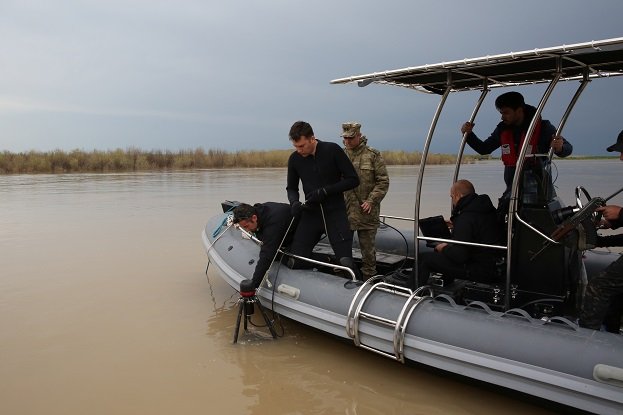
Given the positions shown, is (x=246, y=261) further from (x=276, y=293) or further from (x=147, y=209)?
(x=147, y=209)

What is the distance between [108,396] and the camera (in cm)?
329

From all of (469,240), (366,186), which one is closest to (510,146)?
(469,240)

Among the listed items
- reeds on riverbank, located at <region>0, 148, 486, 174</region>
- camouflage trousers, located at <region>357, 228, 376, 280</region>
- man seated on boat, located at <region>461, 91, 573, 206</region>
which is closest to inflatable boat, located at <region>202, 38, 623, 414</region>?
man seated on boat, located at <region>461, 91, 573, 206</region>

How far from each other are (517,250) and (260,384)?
1897 millimetres

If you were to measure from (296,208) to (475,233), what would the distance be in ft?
4.32

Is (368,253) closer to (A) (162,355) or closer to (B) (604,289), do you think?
(A) (162,355)

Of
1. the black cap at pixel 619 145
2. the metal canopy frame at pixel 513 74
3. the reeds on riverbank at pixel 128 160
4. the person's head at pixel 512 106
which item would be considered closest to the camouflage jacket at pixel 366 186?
the metal canopy frame at pixel 513 74

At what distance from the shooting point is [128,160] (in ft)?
79.1

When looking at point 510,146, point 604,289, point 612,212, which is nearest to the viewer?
point 604,289

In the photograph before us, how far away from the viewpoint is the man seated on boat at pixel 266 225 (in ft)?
12.8

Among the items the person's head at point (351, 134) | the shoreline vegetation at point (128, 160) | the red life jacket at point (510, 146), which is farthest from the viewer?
the shoreline vegetation at point (128, 160)

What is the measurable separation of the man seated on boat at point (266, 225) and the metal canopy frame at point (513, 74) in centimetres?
100

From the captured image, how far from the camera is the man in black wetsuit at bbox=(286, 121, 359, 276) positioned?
3.88 metres

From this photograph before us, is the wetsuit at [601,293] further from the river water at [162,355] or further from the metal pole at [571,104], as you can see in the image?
the metal pole at [571,104]
